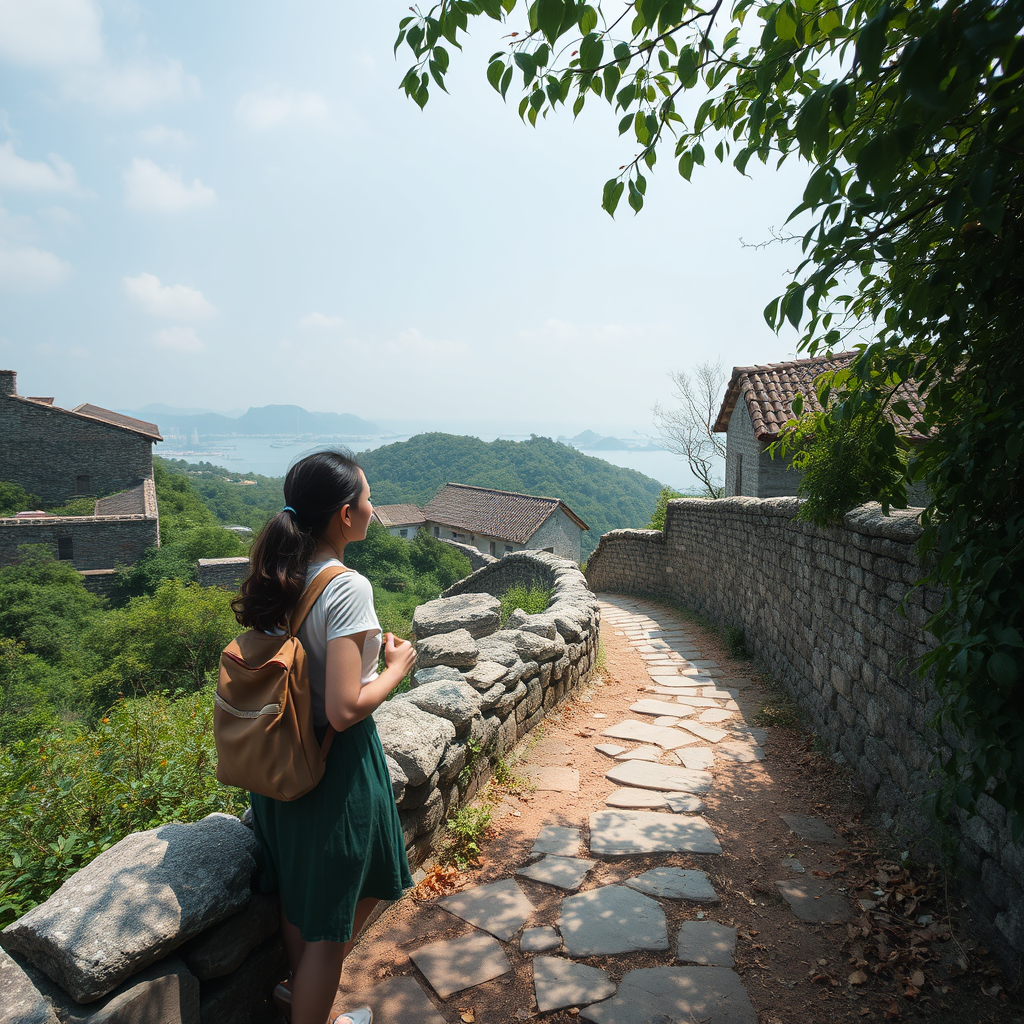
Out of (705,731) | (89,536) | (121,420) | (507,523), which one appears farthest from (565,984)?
(121,420)

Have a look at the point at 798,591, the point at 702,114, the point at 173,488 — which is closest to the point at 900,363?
the point at 702,114

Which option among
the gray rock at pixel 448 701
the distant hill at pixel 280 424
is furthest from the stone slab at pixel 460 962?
the distant hill at pixel 280 424

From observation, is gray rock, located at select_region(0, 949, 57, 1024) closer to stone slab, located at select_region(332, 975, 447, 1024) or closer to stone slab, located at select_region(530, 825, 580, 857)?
stone slab, located at select_region(332, 975, 447, 1024)

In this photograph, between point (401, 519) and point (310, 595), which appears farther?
point (401, 519)

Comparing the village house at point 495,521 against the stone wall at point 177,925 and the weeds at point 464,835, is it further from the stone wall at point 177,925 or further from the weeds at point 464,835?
the stone wall at point 177,925

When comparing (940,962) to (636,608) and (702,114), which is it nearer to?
(702,114)

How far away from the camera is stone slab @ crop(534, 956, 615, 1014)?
6.53ft

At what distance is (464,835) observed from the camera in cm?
293

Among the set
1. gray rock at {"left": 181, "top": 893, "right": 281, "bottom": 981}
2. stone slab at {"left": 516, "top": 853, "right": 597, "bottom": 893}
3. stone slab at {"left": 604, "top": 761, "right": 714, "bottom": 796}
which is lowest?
stone slab at {"left": 604, "top": 761, "right": 714, "bottom": 796}

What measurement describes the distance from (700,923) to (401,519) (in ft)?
137

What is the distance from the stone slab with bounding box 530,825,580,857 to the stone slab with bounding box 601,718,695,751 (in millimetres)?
1359

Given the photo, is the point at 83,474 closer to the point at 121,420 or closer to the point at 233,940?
the point at 121,420

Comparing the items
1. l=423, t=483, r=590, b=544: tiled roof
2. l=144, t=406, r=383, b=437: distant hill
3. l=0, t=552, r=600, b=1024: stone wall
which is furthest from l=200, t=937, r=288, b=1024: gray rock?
l=144, t=406, r=383, b=437: distant hill

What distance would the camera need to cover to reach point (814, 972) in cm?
209
